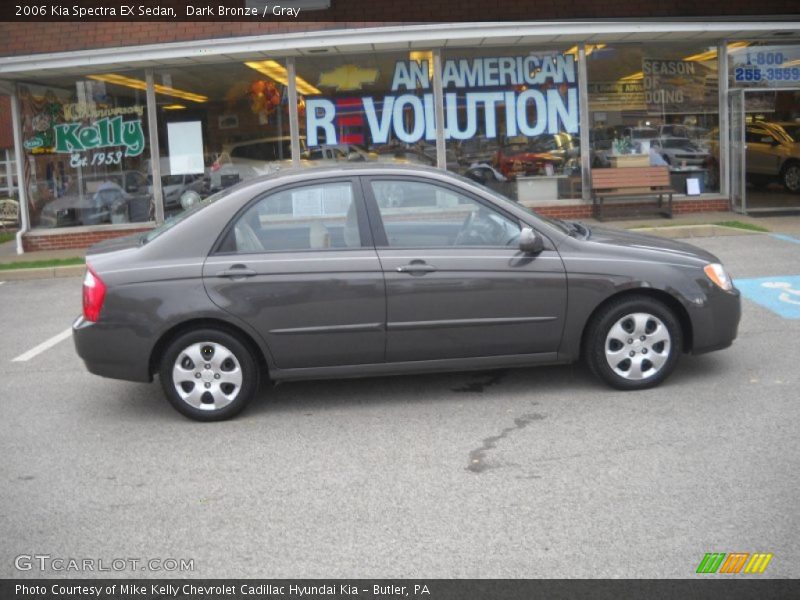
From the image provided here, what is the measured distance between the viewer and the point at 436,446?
17.9ft

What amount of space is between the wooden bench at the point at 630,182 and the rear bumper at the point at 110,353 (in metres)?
10.6

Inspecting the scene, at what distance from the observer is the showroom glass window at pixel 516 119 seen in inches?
603

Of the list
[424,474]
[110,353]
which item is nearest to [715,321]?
[424,474]

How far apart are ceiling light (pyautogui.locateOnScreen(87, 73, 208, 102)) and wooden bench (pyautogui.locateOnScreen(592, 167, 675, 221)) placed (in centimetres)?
678

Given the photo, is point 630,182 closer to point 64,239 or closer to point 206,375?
point 64,239

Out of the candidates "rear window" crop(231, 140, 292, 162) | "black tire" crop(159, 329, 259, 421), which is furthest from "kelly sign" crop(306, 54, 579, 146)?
"black tire" crop(159, 329, 259, 421)

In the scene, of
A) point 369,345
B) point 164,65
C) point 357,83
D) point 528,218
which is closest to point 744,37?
point 357,83

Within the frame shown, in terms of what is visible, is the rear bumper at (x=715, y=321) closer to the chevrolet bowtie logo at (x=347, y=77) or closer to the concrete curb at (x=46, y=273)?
the concrete curb at (x=46, y=273)

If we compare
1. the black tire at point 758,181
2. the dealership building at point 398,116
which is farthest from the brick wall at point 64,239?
the black tire at point 758,181

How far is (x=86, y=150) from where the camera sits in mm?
15695

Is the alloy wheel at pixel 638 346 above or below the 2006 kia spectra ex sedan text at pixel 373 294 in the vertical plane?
below

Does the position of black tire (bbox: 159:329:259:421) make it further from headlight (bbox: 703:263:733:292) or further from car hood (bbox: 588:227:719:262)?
headlight (bbox: 703:263:733:292)

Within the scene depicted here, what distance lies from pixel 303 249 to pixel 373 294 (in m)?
0.57

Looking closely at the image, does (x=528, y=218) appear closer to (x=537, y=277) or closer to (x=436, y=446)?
(x=537, y=277)
